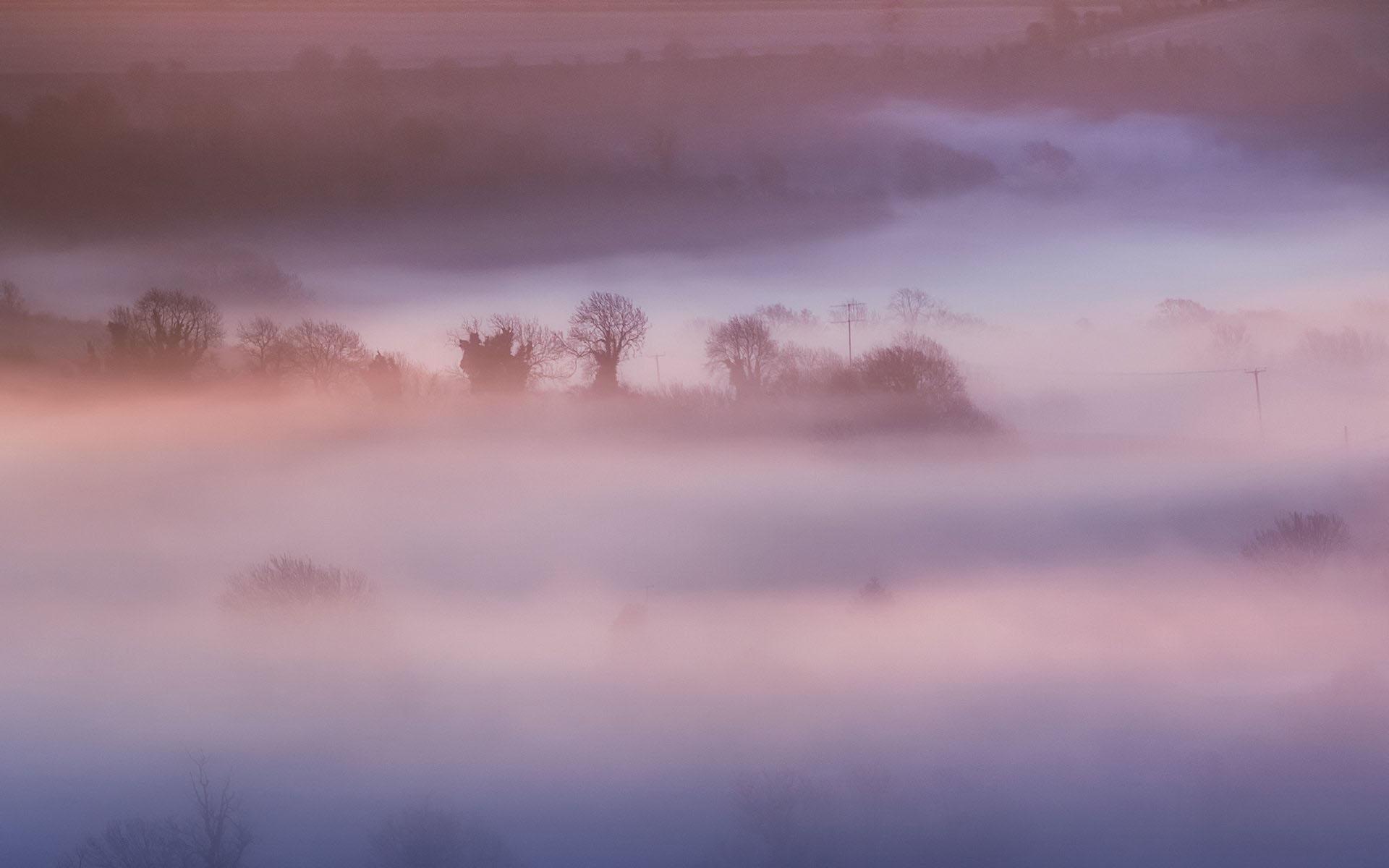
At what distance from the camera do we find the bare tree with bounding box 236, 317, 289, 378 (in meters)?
3.14

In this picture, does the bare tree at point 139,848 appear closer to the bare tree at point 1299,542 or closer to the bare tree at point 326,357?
the bare tree at point 326,357

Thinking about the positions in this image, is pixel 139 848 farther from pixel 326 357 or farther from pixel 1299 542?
pixel 1299 542

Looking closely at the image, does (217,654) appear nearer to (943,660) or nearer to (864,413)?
(864,413)

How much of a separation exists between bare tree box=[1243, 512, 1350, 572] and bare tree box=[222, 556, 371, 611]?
3.87 metres

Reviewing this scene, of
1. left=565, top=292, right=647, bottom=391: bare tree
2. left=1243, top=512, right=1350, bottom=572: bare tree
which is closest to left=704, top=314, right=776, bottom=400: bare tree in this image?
left=565, top=292, right=647, bottom=391: bare tree

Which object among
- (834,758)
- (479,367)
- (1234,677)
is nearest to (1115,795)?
(1234,677)

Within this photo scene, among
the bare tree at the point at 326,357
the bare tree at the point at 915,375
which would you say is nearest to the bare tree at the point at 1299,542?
the bare tree at the point at 915,375

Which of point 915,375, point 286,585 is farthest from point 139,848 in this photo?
point 915,375

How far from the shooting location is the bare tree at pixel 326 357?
3.25 meters

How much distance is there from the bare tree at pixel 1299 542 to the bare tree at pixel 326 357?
12.3 feet

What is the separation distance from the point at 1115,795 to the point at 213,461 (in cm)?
446

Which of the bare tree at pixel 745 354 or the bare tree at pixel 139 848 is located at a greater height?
the bare tree at pixel 745 354

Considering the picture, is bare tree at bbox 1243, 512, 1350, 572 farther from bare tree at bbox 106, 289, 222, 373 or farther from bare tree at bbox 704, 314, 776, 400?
bare tree at bbox 106, 289, 222, 373

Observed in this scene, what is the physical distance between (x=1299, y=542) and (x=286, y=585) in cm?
433
